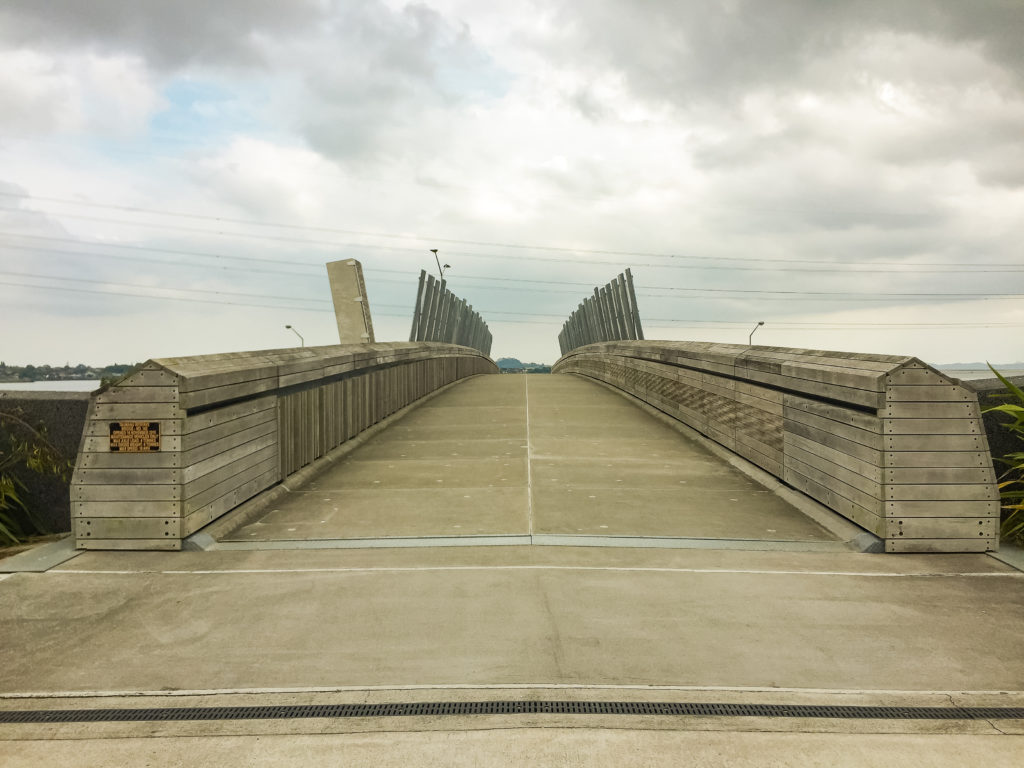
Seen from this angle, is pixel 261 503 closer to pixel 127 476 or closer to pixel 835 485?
pixel 127 476

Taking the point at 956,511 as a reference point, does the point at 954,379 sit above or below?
above

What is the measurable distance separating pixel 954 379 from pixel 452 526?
427 centimetres

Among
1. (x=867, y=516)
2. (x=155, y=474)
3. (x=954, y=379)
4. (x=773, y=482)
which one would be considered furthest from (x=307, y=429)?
(x=954, y=379)

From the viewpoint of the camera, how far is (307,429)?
28.8ft

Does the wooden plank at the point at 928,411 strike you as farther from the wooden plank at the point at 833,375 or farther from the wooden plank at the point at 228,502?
the wooden plank at the point at 228,502

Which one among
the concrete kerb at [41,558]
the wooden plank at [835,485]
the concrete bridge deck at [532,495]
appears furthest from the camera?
the concrete bridge deck at [532,495]

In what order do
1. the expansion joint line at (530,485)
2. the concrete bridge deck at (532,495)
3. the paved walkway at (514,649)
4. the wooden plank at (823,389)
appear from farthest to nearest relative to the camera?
the expansion joint line at (530,485) < the concrete bridge deck at (532,495) < the wooden plank at (823,389) < the paved walkway at (514,649)

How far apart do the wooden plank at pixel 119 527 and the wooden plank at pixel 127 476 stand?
0.95ft

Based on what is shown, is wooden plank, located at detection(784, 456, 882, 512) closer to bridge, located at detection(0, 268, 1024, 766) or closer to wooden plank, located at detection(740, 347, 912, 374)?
bridge, located at detection(0, 268, 1024, 766)

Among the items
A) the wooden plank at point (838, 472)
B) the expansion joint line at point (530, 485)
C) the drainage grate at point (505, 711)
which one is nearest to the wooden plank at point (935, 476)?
the wooden plank at point (838, 472)

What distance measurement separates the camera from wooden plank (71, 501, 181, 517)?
5.71m

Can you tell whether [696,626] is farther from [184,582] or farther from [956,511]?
[184,582]

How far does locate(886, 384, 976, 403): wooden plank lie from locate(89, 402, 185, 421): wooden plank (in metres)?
5.62

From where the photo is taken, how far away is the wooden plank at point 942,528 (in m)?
5.65
